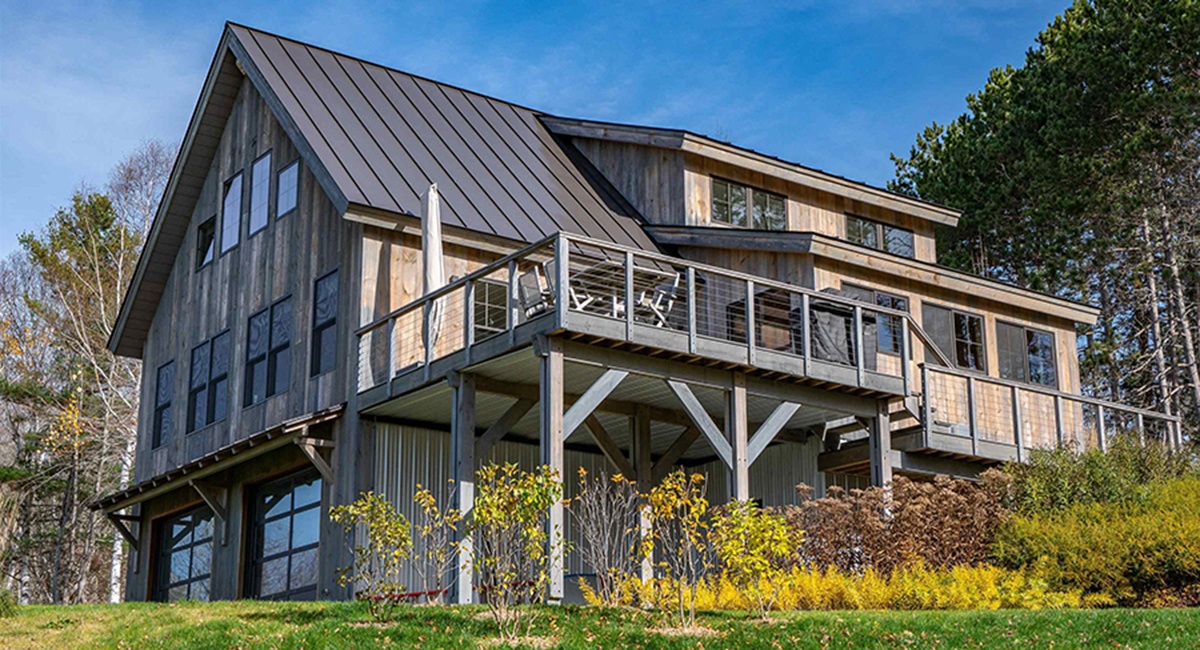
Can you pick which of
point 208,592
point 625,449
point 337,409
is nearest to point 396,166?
point 337,409

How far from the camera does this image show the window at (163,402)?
24.1m

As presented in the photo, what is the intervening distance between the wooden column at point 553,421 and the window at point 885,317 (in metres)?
7.61

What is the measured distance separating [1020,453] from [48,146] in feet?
89.5

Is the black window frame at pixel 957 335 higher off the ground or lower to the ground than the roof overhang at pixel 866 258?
lower

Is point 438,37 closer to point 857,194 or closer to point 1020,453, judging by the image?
point 857,194

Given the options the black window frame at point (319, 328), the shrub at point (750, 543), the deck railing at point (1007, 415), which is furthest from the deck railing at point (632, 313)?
the shrub at point (750, 543)

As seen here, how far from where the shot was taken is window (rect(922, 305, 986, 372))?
22.5 meters

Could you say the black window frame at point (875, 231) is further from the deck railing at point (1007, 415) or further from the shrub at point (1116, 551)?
the shrub at point (1116, 551)

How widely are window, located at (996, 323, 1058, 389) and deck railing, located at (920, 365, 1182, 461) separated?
2.40ft

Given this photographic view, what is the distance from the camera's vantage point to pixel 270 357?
2086cm

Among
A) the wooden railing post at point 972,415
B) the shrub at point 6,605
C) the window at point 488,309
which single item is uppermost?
the window at point 488,309

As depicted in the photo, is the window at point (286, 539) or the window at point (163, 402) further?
the window at point (163, 402)

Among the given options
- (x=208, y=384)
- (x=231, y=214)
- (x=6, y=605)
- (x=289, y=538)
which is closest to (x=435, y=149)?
(x=231, y=214)

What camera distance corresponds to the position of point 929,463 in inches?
765
